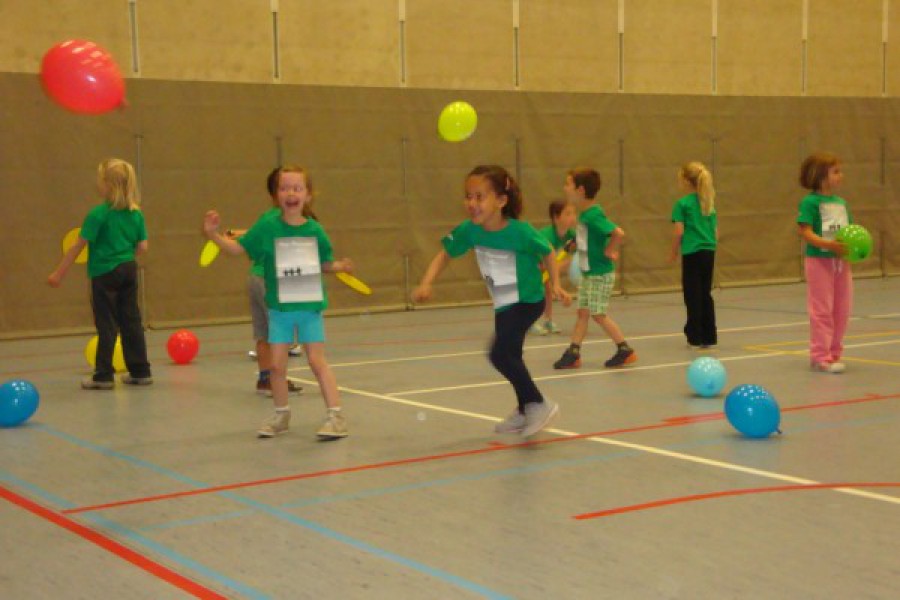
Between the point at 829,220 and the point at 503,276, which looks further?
the point at 829,220

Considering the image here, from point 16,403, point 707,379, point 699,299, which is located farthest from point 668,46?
point 16,403

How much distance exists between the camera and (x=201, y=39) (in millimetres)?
13945

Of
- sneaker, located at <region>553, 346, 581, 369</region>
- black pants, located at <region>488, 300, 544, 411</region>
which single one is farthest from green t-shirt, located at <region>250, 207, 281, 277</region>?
sneaker, located at <region>553, 346, 581, 369</region>

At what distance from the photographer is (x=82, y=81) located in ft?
26.4

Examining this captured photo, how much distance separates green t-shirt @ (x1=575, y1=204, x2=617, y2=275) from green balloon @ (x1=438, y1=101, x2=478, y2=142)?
3.76m

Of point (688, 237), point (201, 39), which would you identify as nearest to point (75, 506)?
point (688, 237)

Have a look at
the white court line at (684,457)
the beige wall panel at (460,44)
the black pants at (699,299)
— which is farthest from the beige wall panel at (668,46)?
the white court line at (684,457)

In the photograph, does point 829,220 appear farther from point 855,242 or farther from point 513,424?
point 513,424

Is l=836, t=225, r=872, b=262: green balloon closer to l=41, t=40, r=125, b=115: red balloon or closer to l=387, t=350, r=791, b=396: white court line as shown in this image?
l=387, t=350, r=791, b=396: white court line

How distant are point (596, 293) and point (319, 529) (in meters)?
5.57

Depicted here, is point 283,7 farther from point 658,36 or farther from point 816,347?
point 816,347

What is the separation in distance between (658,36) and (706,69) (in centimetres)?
108

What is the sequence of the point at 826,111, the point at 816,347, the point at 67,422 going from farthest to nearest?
1. the point at 826,111
2. the point at 816,347
3. the point at 67,422

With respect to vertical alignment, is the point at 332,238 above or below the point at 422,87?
below
